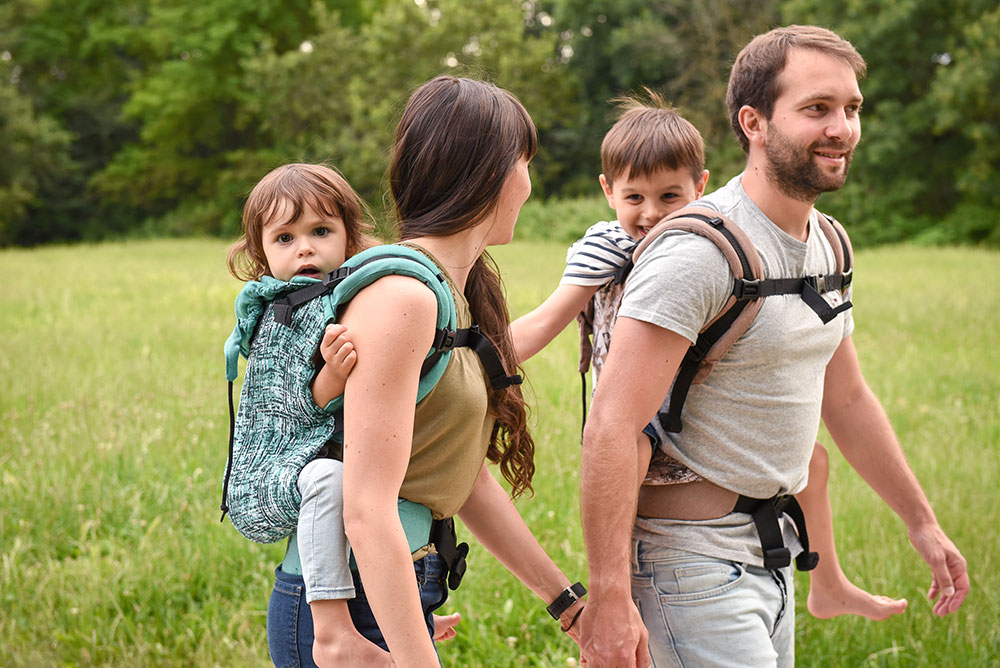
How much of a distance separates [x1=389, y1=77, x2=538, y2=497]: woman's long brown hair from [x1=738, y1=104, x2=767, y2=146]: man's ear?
25.9 inches

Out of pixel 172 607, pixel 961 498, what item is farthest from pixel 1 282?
pixel 961 498

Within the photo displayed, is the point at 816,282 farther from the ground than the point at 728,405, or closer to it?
farther from the ground

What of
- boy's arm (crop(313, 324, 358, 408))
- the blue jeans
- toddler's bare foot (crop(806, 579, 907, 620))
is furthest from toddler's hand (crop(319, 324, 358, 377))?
toddler's bare foot (crop(806, 579, 907, 620))

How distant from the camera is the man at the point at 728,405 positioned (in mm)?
2186

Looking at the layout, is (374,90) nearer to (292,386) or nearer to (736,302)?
(736,302)

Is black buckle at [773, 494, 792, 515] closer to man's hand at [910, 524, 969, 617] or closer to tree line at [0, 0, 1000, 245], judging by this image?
man's hand at [910, 524, 969, 617]

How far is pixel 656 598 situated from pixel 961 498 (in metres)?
3.47

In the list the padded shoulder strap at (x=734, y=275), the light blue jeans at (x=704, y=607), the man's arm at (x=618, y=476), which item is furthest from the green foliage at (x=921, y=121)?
the man's arm at (x=618, y=476)

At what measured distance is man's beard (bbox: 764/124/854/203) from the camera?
236 cm

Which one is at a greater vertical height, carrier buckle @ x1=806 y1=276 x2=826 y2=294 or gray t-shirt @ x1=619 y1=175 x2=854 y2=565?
carrier buckle @ x1=806 y1=276 x2=826 y2=294

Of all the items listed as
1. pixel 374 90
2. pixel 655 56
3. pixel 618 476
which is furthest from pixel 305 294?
pixel 374 90

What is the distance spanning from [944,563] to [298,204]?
2175mm

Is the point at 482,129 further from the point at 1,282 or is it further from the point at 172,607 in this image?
the point at 1,282

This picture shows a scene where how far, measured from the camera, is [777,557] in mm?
2373
